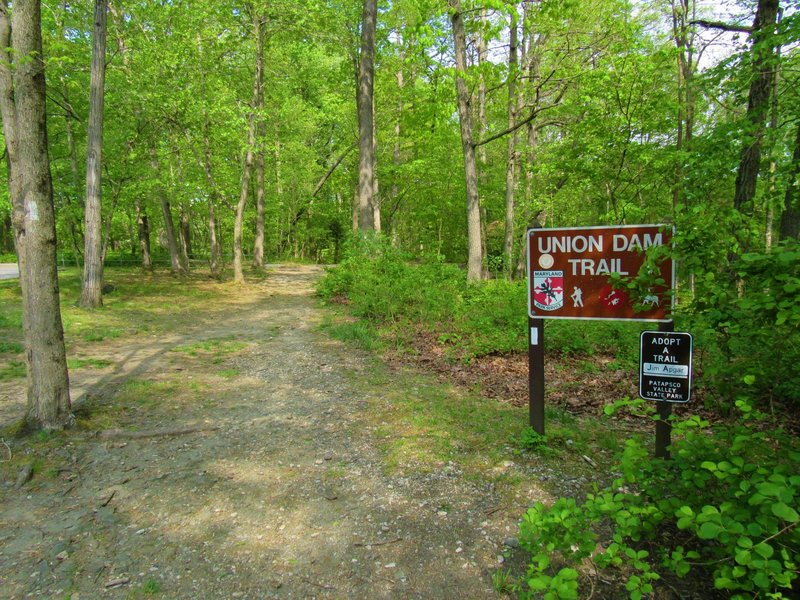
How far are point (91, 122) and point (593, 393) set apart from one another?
1276cm

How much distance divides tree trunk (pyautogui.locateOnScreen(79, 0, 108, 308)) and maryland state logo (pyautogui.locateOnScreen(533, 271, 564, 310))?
12014mm

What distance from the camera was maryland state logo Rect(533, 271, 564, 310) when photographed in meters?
3.69

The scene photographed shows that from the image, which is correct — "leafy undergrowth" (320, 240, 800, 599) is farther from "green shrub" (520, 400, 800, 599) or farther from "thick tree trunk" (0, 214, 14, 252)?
"thick tree trunk" (0, 214, 14, 252)

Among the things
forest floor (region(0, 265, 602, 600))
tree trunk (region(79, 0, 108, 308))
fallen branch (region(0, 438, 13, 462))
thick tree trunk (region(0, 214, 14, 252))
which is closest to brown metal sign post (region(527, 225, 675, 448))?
forest floor (region(0, 265, 602, 600))

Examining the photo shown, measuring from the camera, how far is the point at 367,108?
548 inches

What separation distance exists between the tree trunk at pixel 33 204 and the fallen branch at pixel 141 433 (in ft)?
1.31

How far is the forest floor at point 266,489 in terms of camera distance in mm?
2729

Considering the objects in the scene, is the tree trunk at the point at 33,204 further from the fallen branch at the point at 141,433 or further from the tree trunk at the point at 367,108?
the tree trunk at the point at 367,108

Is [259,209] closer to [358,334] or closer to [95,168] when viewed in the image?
[95,168]

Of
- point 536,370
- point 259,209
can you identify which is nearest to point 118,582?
point 536,370

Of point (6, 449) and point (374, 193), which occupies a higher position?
point (374, 193)

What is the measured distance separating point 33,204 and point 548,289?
4.77 meters

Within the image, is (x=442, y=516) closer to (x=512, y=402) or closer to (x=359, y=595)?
(x=359, y=595)

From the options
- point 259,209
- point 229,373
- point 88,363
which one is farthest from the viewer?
point 259,209
